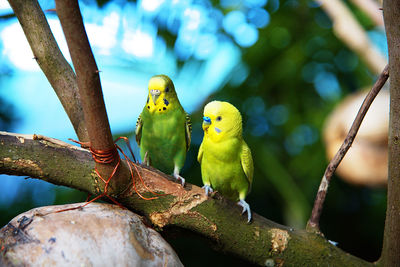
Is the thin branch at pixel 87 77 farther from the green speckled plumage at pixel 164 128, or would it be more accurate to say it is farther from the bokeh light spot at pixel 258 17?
the bokeh light spot at pixel 258 17

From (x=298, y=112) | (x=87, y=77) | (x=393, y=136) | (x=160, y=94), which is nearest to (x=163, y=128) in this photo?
(x=160, y=94)

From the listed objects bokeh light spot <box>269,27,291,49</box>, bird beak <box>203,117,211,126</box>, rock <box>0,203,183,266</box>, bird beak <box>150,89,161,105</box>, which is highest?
bokeh light spot <box>269,27,291,49</box>

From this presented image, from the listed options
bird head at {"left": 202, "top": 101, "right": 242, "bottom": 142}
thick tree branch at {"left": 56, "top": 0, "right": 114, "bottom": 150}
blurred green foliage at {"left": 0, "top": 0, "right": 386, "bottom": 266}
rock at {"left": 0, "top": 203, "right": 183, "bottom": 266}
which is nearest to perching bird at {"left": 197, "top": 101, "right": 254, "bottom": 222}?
bird head at {"left": 202, "top": 101, "right": 242, "bottom": 142}

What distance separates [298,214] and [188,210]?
155 centimetres

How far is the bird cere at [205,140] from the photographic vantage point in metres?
1.31

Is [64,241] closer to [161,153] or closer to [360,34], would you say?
[161,153]

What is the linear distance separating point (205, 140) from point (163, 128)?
150 mm

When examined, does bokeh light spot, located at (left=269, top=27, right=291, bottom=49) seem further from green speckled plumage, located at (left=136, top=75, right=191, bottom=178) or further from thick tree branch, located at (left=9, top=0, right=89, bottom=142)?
thick tree branch, located at (left=9, top=0, right=89, bottom=142)

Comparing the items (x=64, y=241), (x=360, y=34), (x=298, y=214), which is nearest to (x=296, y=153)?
(x=298, y=214)

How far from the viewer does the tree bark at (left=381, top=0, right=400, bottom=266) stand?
3.43 feet

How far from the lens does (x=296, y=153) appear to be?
2887 millimetres

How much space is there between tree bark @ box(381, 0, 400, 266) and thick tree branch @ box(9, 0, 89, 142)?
2.93 ft

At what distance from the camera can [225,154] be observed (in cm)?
135

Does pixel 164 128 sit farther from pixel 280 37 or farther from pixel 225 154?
pixel 280 37
